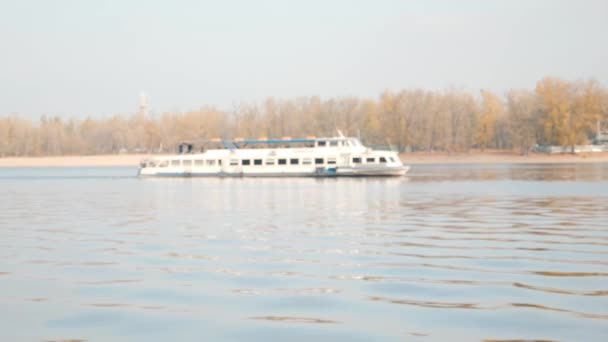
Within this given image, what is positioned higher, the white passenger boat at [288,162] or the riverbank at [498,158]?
the white passenger boat at [288,162]

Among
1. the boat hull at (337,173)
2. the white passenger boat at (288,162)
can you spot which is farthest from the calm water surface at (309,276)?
the white passenger boat at (288,162)

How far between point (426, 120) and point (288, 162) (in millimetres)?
56120

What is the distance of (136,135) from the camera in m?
157

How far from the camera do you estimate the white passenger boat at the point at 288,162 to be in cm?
6147

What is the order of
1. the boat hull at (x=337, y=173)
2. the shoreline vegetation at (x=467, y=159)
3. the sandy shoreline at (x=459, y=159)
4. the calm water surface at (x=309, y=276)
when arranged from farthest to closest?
1. the sandy shoreline at (x=459, y=159)
2. the shoreline vegetation at (x=467, y=159)
3. the boat hull at (x=337, y=173)
4. the calm water surface at (x=309, y=276)

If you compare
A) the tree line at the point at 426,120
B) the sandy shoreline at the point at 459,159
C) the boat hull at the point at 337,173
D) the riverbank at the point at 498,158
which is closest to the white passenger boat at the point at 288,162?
the boat hull at the point at 337,173

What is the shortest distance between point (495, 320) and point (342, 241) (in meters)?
8.66

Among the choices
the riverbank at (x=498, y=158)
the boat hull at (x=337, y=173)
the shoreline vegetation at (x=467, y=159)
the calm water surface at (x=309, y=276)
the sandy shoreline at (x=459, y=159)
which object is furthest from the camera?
the sandy shoreline at (x=459, y=159)

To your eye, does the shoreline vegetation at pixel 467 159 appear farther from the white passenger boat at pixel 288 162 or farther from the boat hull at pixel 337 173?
the boat hull at pixel 337 173

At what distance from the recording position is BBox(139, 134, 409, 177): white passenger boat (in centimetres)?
6147

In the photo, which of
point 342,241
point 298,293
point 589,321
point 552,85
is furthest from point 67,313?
point 552,85

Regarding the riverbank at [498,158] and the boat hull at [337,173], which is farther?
the riverbank at [498,158]

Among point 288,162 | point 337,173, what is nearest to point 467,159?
point 288,162

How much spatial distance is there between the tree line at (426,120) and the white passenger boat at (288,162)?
2417 cm
